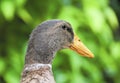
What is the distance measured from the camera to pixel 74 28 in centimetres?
207

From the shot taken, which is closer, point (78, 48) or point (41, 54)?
point (41, 54)

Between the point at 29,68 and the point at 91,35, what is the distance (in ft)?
4.52

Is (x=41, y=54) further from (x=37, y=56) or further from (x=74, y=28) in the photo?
(x=74, y=28)

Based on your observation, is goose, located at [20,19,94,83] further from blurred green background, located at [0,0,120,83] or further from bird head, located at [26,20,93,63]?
blurred green background, located at [0,0,120,83]

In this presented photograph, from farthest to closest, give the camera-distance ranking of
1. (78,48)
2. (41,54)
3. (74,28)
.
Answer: (74,28) → (78,48) → (41,54)

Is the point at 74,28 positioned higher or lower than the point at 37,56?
higher

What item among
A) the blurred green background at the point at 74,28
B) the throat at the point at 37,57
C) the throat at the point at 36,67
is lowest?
the throat at the point at 36,67

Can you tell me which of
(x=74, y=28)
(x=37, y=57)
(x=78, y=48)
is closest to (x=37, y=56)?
(x=37, y=57)

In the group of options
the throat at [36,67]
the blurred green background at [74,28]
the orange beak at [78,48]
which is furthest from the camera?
the blurred green background at [74,28]

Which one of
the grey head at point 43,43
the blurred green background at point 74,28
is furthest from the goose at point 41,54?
the blurred green background at point 74,28

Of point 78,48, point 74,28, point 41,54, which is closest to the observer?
point 41,54

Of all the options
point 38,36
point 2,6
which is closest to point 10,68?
point 2,6

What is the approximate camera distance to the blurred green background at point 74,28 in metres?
2.10

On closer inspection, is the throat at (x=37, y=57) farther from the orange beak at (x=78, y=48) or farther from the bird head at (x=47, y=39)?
the orange beak at (x=78, y=48)
